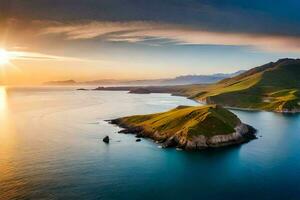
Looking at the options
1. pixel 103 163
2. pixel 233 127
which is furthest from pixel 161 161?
pixel 233 127

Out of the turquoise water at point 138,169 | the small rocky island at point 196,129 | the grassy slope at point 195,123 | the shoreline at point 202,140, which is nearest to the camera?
the turquoise water at point 138,169

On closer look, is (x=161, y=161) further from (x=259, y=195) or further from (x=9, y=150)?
(x=9, y=150)

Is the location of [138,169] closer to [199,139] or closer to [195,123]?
[199,139]

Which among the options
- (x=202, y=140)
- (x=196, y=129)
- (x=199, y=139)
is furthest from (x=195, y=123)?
(x=202, y=140)

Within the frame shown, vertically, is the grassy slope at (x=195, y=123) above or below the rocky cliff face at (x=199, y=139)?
above

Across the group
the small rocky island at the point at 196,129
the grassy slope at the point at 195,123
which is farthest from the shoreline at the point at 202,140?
the grassy slope at the point at 195,123

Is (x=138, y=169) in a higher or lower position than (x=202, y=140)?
lower

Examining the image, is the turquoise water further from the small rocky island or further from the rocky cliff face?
the small rocky island

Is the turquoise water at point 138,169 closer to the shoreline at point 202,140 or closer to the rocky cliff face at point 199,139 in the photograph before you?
the shoreline at point 202,140
